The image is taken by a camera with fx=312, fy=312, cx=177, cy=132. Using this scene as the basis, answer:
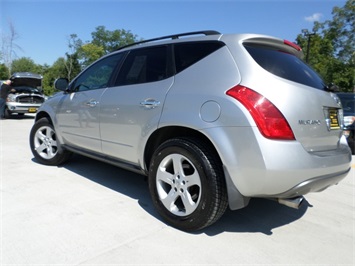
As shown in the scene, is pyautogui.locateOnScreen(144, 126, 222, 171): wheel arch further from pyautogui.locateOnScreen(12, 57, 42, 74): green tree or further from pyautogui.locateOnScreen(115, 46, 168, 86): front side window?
pyautogui.locateOnScreen(12, 57, 42, 74): green tree

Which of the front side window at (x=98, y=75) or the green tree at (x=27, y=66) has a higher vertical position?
the green tree at (x=27, y=66)

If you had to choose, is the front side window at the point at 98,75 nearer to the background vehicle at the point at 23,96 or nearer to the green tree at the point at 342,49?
the background vehicle at the point at 23,96

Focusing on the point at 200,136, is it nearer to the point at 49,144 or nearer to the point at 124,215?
the point at 124,215

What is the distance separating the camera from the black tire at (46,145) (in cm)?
480

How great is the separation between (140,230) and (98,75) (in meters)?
2.22

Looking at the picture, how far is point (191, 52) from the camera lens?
3.04 meters

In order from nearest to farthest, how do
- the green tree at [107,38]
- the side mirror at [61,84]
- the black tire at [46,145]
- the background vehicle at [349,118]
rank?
the side mirror at [61,84]
the black tire at [46,145]
the background vehicle at [349,118]
the green tree at [107,38]

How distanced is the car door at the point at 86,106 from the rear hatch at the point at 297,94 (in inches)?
74.0

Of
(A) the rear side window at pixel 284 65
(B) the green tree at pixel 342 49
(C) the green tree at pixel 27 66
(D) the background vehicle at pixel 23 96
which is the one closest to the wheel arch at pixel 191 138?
(A) the rear side window at pixel 284 65

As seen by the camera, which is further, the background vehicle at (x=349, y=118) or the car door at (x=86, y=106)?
the background vehicle at (x=349, y=118)

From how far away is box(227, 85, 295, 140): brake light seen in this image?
237 cm

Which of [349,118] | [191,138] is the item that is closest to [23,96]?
[349,118]

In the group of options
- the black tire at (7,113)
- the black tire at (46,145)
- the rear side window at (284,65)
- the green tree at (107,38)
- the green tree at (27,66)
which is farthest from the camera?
the green tree at (107,38)

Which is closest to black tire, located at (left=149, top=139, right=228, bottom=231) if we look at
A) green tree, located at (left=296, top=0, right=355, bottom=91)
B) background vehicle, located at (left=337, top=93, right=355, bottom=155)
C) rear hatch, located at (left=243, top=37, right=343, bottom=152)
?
rear hatch, located at (left=243, top=37, right=343, bottom=152)
